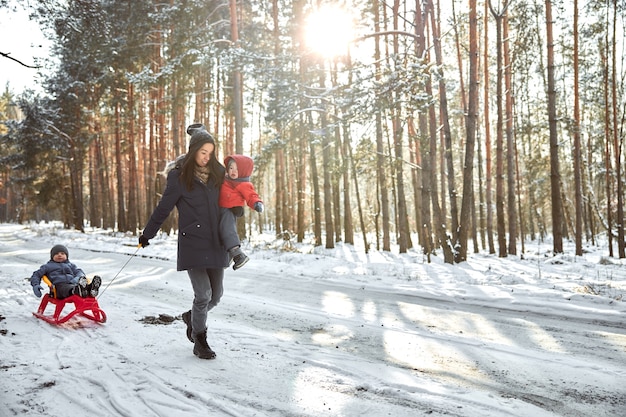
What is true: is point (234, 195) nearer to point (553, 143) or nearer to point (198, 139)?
point (198, 139)

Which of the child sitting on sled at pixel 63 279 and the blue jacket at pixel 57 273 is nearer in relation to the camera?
the child sitting on sled at pixel 63 279

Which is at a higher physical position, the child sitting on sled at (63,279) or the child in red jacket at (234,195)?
the child in red jacket at (234,195)

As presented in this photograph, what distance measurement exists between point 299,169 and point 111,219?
20.3m

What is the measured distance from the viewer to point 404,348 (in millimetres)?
4445

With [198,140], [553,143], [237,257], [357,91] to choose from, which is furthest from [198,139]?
[553,143]

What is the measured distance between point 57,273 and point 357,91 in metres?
7.81

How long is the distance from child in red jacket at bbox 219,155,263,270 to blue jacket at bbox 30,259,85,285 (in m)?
3.01

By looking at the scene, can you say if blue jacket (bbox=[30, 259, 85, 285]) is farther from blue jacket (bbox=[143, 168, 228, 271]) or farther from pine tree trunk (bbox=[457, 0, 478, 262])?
pine tree trunk (bbox=[457, 0, 478, 262])

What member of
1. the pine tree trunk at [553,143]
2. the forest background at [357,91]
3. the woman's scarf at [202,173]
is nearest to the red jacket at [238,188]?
the woman's scarf at [202,173]

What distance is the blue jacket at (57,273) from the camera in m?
5.67

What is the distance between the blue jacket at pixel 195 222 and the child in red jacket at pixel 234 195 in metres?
0.07

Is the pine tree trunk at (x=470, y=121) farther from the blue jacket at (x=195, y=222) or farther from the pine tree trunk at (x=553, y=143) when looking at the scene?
the blue jacket at (x=195, y=222)

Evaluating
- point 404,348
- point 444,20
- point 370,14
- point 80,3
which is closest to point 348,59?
point 370,14

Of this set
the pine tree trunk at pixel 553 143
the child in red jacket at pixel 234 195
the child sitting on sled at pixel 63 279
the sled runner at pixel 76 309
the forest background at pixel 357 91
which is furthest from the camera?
the pine tree trunk at pixel 553 143
